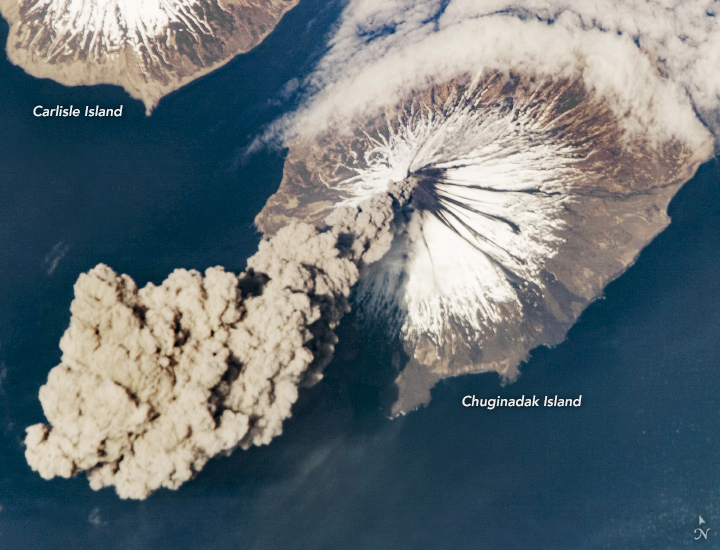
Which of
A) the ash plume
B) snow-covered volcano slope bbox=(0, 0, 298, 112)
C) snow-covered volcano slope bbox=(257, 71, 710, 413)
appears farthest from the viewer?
snow-covered volcano slope bbox=(0, 0, 298, 112)

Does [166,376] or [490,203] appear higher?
[490,203]

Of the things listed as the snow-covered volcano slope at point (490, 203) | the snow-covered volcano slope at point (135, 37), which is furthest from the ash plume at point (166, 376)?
the snow-covered volcano slope at point (135, 37)

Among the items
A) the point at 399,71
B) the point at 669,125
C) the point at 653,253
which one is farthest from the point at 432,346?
the point at 669,125

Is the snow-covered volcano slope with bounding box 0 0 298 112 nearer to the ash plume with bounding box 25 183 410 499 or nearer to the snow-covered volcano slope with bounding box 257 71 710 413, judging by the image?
the snow-covered volcano slope with bounding box 257 71 710 413

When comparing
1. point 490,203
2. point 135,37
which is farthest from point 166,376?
point 135,37

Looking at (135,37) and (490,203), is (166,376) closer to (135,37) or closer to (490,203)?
(490,203)

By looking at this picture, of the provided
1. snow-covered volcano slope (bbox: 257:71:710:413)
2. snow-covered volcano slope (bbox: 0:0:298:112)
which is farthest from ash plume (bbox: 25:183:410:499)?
snow-covered volcano slope (bbox: 0:0:298:112)
